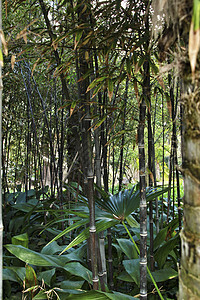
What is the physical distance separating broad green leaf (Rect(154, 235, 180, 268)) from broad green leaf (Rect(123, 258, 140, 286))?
0.46 feet

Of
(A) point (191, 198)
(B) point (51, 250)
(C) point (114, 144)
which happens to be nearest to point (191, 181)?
(A) point (191, 198)

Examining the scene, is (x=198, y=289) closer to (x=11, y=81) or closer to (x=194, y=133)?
(x=194, y=133)

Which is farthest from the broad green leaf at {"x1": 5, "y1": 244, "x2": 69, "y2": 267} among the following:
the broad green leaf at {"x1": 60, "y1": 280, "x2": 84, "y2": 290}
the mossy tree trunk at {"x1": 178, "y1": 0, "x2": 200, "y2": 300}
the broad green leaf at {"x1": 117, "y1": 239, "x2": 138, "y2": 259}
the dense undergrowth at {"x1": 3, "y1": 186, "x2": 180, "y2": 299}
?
the mossy tree trunk at {"x1": 178, "y1": 0, "x2": 200, "y2": 300}

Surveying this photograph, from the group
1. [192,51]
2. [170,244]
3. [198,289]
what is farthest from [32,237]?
[192,51]

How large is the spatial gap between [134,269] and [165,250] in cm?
20

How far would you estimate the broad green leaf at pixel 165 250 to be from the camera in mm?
1487

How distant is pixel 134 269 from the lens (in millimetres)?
1425

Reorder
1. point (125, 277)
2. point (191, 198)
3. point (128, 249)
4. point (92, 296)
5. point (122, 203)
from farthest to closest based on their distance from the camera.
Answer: point (128, 249)
point (125, 277)
point (122, 203)
point (92, 296)
point (191, 198)

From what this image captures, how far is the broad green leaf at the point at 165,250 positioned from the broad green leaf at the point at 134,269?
139 millimetres

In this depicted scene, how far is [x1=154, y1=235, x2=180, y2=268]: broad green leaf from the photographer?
149cm

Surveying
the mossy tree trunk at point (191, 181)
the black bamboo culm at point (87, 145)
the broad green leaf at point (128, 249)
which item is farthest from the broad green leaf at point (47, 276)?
the mossy tree trunk at point (191, 181)

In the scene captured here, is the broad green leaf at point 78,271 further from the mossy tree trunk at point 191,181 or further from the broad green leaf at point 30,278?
the mossy tree trunk at point 191,181

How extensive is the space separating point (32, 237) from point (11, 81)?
1.19 meters

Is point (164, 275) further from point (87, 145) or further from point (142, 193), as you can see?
point (87, 145)
